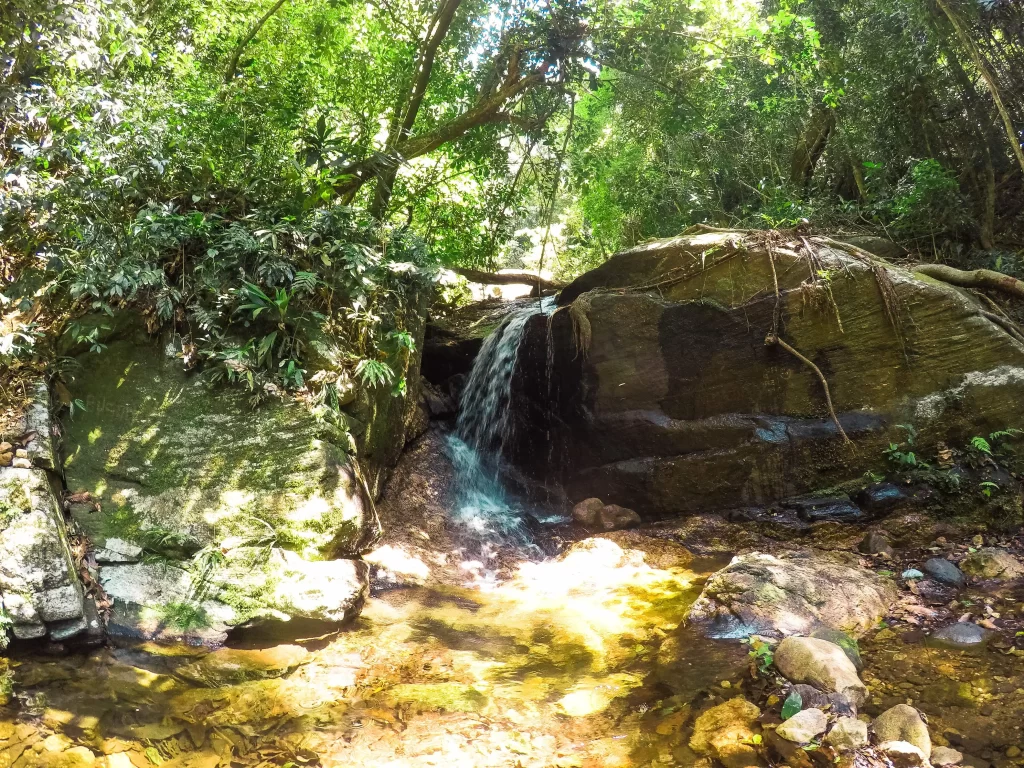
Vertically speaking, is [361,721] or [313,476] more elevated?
[313,476]

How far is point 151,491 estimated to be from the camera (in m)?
4.93

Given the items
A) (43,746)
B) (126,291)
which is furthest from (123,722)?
(126,291)

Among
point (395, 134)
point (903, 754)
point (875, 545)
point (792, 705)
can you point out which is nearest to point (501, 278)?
point (395, 134)

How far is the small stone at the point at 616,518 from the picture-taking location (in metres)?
7.18

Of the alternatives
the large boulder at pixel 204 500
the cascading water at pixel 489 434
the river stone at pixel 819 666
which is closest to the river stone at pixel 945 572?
the river stone at pixel 819 666

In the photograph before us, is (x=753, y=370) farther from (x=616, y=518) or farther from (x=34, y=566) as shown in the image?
(x=34, y=566)

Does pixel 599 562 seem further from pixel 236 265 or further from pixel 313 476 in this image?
pixel 236 265

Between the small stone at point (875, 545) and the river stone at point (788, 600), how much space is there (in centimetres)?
79

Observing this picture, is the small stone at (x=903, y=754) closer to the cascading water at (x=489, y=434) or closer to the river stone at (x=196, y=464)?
the river stone at (x=196, y=464)

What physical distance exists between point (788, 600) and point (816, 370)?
3.38 m

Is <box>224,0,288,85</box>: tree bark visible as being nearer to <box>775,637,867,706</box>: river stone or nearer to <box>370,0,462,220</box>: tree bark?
<box>370,0,462,220</box>: tree bark

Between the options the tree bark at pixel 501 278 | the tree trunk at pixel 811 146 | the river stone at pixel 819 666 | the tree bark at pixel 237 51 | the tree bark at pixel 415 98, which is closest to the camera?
the river stone at pixel 819 666

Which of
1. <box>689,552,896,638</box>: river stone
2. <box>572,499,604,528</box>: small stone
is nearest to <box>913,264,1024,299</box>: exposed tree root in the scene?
<box>689,552,896,638</box>: river stone

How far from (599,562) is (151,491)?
4.16 meters
